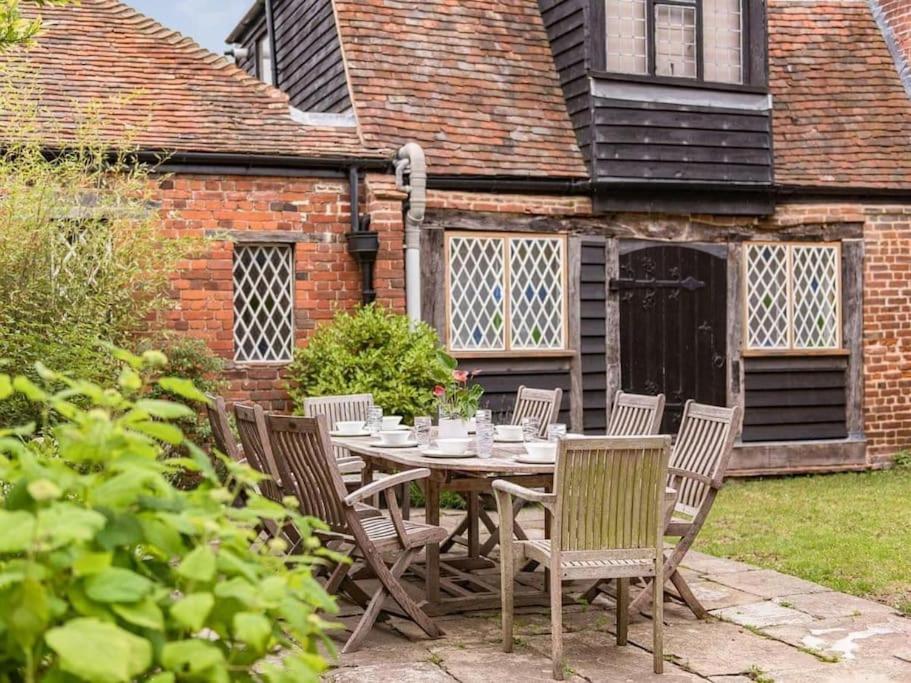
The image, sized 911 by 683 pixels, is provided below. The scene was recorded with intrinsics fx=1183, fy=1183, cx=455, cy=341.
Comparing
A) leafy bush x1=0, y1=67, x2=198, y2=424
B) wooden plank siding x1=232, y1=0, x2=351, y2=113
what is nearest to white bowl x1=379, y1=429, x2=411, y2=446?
leafy bush x1=0, y1=67, x2=198, y2=424

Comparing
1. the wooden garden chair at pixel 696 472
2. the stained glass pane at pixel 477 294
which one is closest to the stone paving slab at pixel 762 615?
the wooden garden chair at pixel 696 472

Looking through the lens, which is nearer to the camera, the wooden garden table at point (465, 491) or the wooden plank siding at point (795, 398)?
the wooden garden table at point (465, 491)

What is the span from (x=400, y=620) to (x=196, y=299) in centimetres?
468

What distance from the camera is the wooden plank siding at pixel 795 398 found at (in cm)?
1180

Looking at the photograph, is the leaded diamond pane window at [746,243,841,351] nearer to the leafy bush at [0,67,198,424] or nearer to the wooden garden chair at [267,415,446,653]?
the leafy bush at [0,67,198,424]

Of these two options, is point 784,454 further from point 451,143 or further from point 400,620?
point 400,620

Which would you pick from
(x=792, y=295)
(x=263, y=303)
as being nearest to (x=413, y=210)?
(x=263, y=303)

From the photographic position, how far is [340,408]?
7.96 meters

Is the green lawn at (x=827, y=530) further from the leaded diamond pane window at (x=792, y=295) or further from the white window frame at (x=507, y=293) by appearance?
the white window frame at (x=507, y=293)

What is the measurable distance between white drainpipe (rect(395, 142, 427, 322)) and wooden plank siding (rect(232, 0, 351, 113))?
41.3 inches

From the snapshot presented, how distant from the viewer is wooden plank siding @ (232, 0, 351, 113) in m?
11.2

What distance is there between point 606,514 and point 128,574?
10.7ft

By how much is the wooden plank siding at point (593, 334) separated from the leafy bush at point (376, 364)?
1910 mm

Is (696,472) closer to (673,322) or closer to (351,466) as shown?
(351,466)
